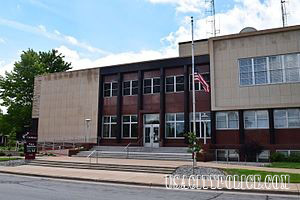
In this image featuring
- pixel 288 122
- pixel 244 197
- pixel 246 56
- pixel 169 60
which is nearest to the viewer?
pixel 244 197

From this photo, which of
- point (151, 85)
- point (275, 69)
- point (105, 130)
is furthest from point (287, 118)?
point (105, 130)

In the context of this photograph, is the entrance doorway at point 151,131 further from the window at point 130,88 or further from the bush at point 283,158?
the bush at point 283,158

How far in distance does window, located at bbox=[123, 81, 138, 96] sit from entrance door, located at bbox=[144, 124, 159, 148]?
14.3 ft

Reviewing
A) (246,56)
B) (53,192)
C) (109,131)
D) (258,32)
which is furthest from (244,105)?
(53,192)

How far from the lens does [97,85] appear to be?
118 ft

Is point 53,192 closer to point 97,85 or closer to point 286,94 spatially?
point 286,94

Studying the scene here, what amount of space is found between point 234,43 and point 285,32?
4.46 meters

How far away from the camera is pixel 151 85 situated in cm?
3325

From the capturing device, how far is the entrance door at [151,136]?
31875 mm

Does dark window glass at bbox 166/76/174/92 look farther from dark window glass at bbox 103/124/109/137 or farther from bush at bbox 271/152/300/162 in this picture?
bush at bbox 271/152/300/162

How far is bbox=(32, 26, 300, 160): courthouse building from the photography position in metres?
26.6

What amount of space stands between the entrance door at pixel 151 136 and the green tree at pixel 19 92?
2388 cm

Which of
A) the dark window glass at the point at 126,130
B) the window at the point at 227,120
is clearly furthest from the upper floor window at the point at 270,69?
the dark window glass at the point at 126,130

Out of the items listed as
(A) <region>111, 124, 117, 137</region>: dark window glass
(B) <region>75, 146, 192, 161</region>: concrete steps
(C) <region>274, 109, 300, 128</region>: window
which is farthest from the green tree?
(C) <region>274, 109, 300, 128</region>: window
